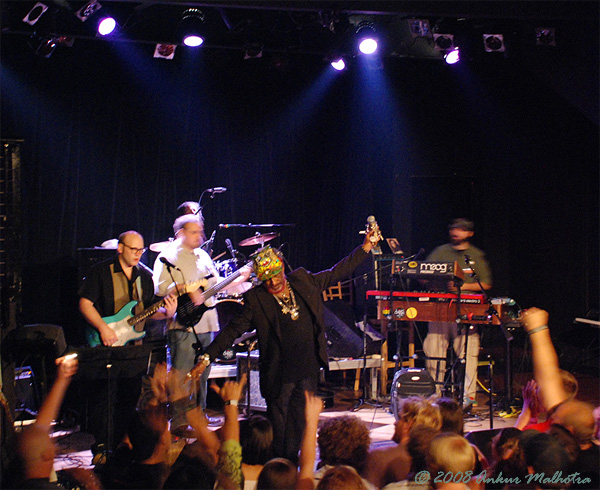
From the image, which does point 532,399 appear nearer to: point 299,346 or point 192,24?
point 299,346

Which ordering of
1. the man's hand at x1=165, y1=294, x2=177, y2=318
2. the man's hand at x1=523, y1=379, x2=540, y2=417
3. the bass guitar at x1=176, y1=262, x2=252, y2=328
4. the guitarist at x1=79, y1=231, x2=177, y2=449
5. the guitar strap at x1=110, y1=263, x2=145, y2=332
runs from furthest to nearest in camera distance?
the bass guitar at x1=176, y1=262, x2=252, y2=328
the man's hand at x1=165, y1=294, x2=177, y2=318
the guitar strap at x1=110, y1=263, x2=145, y2=332
the guitarist at x1=79, y1=231, x2=177, y2=449
the man's hand at x1=523, y1=379, x2=540, y2=417

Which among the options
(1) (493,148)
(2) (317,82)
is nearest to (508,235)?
(1) (493,148)

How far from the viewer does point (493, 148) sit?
33.4 feet

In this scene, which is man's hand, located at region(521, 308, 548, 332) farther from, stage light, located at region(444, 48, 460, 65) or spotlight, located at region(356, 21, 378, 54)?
stage light, located at region(444, 48, 460, 65)

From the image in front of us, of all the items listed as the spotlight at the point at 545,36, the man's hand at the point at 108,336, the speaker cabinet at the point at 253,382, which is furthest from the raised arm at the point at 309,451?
the spotlight at the point at 545,36

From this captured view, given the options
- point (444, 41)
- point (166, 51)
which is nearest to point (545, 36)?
point (444, 41)

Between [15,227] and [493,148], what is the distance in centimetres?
738

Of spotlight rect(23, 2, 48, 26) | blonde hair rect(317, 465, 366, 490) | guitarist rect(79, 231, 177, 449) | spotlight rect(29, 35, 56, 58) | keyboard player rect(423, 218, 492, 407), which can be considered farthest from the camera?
spotlight rect(29, 35, 56, 58)

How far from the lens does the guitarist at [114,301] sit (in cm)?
541

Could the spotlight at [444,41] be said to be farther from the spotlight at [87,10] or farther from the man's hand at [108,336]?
the man's hand at [108,336]

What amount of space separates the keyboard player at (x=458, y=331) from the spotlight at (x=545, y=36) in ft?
9.30

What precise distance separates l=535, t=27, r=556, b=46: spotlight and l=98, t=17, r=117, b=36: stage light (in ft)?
17.3

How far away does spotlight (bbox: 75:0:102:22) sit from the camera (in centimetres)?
701

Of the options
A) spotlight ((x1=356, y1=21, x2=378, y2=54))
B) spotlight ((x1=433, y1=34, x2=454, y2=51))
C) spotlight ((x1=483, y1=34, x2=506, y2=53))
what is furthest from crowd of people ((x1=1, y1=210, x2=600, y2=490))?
spotlight ((x1=483, y1=34, x2=506, y2=53))
